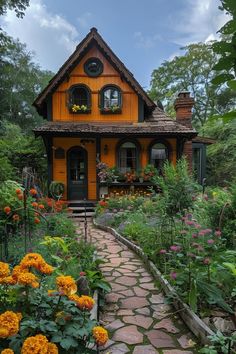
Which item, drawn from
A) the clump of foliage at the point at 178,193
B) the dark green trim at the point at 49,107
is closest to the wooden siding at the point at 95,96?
the dark green trim at the point at 49,107

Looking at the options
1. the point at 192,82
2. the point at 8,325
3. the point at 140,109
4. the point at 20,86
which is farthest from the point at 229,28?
the point at 20,86

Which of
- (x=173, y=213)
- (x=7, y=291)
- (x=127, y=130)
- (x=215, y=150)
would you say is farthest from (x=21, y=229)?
(x=215, y=150)

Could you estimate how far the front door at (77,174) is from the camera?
12898 mm

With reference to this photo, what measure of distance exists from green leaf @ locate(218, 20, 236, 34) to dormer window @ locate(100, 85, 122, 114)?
1251cm

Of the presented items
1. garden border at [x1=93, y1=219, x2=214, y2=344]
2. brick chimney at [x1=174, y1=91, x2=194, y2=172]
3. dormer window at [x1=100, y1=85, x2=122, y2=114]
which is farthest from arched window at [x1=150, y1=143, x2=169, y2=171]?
garden border at [x1=93, y1=219, x2=214, y2=344]

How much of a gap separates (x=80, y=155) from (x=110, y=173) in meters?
1.87

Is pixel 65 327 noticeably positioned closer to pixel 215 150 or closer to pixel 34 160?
pixel 34 160

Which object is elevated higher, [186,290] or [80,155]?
[80,155]

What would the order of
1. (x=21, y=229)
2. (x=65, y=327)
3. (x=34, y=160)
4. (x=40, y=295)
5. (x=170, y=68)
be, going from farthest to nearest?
1. (x=170, y=68)
2. (x=34, y=160)
3. (x=21, y=229)
4. (x=40, y=295)
5. (x=65, y=327)

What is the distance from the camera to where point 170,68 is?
1077 inches

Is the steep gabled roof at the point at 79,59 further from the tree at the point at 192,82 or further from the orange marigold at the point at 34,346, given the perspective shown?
the tree at the point at 192,82

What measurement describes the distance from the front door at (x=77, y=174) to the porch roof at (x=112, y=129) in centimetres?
109

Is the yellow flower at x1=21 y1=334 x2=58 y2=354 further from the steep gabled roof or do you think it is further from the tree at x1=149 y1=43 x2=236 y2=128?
the tree at x1=149 y1=43 x2=236 y2=128

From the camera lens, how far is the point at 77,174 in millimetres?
13039
